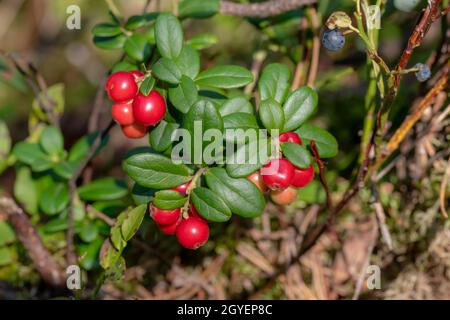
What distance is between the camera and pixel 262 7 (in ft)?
6.13

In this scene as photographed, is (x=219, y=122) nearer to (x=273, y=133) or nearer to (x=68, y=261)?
(x=273, y=133)

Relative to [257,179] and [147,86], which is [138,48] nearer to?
[147,86]

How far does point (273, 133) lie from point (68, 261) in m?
0.79

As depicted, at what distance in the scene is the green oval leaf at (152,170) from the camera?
4.33ft

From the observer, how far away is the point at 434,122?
1.76 metres

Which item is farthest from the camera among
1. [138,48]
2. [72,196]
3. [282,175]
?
[72,196]

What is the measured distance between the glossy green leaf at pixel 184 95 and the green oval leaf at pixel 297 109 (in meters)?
0.20

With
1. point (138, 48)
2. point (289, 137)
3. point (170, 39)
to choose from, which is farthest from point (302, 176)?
point (138, 48)

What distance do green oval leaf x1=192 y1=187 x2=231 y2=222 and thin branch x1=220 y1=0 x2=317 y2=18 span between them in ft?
2.50

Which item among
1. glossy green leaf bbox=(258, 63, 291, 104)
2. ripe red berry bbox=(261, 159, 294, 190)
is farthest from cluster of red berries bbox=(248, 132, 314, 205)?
glossy green leaf bbox=(258, 63, 291, 104)

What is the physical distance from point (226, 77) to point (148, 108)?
0.21m
